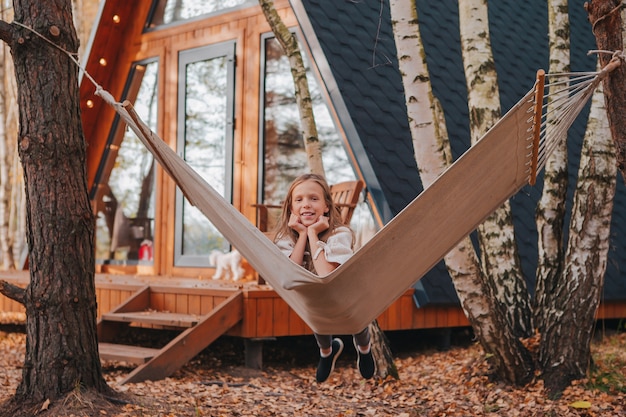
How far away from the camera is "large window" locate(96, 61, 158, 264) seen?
24.6 ft

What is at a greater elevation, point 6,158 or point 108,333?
point 6,158

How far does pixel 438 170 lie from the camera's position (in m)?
4.00

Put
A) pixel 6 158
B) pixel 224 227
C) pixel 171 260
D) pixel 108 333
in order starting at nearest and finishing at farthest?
pixel 224 227
pixel 108 333
pixel 171 260
pixel 6 158

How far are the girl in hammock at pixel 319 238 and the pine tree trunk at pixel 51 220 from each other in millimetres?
973

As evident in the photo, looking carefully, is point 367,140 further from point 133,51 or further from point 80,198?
point 133,51

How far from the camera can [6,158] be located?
8.93 meters

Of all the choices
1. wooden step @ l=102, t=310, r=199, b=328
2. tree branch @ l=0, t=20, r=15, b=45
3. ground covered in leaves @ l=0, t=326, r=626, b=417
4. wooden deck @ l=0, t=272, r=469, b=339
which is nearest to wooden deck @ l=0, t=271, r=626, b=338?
wooden deck @ l=0, t=272, r=469, b=339

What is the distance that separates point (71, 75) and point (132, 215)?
13.4ft

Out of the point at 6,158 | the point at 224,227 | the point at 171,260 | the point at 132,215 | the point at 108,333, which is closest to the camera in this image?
the point at 224,227

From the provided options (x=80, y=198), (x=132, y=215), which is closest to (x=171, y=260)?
(x=132, y=215)

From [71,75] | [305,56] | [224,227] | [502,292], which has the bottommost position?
[502,292]

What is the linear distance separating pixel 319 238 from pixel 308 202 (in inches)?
6.2

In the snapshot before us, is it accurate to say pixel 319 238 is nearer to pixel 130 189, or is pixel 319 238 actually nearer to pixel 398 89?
pixel 398 89

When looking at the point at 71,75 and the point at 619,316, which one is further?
the point at 619,316
